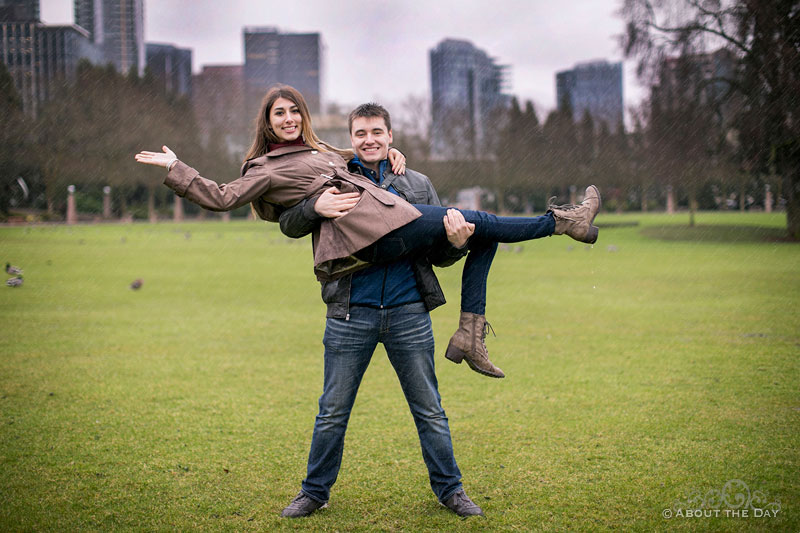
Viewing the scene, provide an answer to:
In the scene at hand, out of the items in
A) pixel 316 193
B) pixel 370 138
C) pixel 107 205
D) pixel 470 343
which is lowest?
pixel 470 343

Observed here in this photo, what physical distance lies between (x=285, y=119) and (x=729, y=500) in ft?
11.5

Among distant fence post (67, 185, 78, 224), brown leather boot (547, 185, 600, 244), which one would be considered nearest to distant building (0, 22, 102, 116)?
distant fence post (67, 185, 78, 224)

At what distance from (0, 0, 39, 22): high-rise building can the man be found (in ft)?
85.8

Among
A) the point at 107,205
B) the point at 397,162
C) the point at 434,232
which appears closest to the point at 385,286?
the point at 434,232

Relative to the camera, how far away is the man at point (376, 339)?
382 centimetres

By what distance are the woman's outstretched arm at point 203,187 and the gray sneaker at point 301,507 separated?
5.72 feet

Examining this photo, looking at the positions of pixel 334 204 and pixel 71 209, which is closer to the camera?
pixel 334 204

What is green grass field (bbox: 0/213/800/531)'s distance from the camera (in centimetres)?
410

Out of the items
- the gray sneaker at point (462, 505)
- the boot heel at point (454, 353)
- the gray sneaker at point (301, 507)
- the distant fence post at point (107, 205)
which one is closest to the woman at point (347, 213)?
the boot heel at point (454, 353)

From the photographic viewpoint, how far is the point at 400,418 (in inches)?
238

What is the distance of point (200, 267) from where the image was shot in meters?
21.8

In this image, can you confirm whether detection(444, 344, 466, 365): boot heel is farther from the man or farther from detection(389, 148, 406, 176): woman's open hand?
detection(389, 148, 406, 176): woman's open hand

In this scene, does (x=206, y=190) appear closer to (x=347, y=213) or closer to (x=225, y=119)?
(x=347, y=213)

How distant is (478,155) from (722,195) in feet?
67.4
